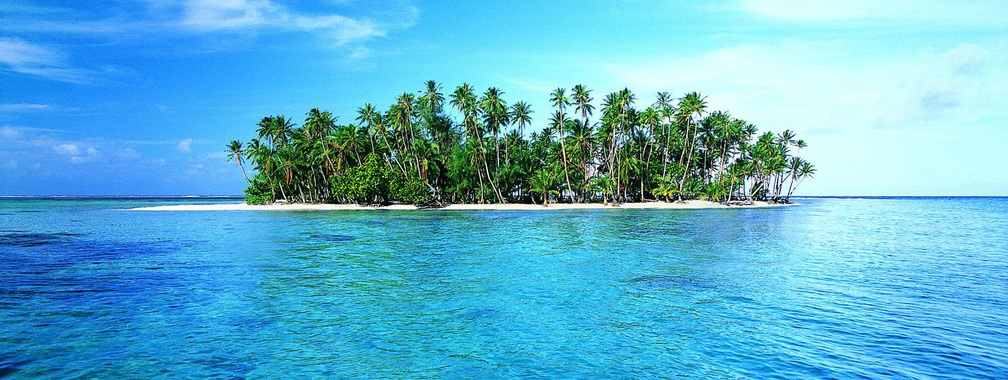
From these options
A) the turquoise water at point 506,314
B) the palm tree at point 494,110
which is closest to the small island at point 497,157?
the palm tree at point 494,110

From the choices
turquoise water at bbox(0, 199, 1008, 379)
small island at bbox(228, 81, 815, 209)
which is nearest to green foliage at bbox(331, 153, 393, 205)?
small island at bbox(228, 81, 815, 209)

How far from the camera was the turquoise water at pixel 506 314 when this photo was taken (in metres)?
9.19

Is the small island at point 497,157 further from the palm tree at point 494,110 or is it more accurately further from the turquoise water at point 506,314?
the turquoise water at point 506,314

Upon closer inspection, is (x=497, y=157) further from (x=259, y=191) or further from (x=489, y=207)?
(x=259, y=191)

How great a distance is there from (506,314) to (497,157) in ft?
235

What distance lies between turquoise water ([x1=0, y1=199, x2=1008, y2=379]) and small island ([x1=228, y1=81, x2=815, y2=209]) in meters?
55.9

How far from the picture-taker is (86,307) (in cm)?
1386

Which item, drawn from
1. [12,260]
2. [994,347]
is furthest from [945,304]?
[12,260]

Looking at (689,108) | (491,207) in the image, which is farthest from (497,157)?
(689,108)

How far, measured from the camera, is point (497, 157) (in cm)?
8406

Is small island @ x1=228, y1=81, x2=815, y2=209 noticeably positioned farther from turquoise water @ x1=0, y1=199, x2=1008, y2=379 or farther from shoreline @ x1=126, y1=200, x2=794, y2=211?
turquoise water @ x1=0, y1=199, x2=1008, y2=379

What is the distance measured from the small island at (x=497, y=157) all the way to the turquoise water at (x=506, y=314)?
183ft

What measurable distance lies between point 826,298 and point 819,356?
20.5 ft

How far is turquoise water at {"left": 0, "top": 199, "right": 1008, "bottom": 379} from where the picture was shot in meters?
9.19
